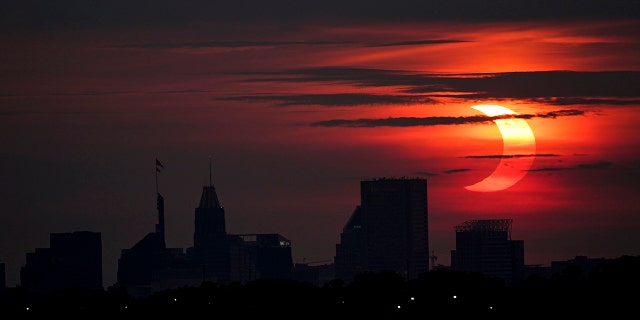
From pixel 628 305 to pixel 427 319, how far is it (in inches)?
801

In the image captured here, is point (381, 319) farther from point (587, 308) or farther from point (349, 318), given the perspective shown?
point (587, 308)

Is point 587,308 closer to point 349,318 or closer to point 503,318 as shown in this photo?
point 503,318

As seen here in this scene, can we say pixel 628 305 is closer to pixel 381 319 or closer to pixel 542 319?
pixel 542 319

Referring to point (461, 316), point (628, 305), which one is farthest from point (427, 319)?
point (628, 305)

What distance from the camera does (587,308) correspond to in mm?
192125

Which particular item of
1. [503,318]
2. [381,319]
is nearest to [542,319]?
[503,318]

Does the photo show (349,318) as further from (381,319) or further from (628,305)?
(628,305)

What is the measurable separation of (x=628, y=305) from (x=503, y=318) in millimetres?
12184

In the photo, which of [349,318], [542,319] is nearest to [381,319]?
[349,318]

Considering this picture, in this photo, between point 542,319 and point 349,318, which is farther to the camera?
point 349,318

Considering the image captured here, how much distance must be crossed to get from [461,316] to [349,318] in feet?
37.5

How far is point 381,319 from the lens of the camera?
197875mm

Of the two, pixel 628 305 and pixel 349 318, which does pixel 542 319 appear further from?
pixel 349 318

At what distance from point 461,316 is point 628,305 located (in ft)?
60.3
